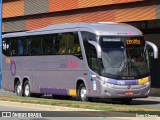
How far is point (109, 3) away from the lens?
32125 mm

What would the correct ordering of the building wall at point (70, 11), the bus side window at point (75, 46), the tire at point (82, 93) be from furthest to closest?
1. the building wall at point (70, 11)
2. the bus side window at point (75, 46)
3. the tire at point (82, 93)

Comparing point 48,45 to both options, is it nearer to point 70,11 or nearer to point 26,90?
point 26,90

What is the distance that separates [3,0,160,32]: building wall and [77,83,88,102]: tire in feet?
26.9

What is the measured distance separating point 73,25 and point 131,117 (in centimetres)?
990

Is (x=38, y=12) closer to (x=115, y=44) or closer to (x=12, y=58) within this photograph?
(x=12, y=58)

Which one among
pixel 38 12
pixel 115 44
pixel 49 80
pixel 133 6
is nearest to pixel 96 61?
pixel 115 44

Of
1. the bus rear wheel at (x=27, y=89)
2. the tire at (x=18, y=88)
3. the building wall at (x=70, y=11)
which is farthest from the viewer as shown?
the building wall at (x=70, y=11)

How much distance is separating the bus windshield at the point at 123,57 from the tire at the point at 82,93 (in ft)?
5.94

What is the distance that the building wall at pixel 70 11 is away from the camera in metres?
30.6

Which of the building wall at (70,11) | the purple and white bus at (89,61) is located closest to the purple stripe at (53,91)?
the purple and white bus at (89,61)

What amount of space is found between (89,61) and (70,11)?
1319 cm

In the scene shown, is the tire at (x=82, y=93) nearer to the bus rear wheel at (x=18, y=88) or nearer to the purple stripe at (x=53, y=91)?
the purple stripe at (x=53, y=91)

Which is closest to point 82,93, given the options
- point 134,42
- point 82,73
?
point 82,73

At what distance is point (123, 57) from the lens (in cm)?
2217
